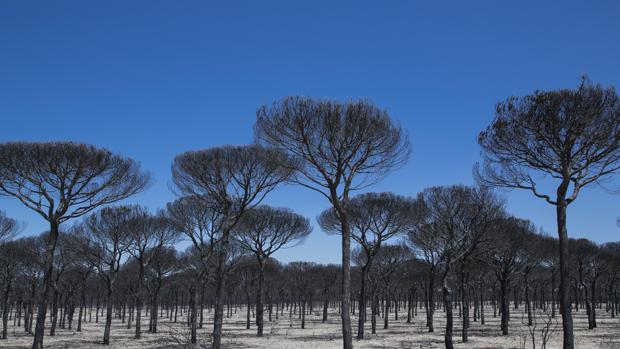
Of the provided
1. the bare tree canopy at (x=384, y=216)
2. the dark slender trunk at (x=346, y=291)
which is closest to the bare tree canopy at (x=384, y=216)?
the bare tree canopy at (x=384, y=216)

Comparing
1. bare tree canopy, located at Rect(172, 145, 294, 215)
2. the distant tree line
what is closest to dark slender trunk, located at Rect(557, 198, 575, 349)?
the distant tree line

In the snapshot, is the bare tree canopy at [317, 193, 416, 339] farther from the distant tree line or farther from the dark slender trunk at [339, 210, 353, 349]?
the dark slender trunk at [339, 210, 353, 349]

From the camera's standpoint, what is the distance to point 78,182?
22391mm

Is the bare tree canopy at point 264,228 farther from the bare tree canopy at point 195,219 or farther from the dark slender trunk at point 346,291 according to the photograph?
the dark slender trunk at point 346,291

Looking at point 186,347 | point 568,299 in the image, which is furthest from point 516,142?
point 186,347

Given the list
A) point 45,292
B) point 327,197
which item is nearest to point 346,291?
point 327,197

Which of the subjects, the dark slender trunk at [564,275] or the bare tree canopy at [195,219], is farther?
the bare tree canopy at [195,219]

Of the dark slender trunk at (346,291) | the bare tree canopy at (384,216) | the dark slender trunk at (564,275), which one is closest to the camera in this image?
the dark slender trunk at (564,275)

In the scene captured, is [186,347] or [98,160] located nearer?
[186,347]

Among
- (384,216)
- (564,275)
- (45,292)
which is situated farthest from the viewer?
(384,216)

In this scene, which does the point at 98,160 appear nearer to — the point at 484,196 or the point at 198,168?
the point at 198,168

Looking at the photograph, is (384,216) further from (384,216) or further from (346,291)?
(346,291)

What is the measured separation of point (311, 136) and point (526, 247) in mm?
23699

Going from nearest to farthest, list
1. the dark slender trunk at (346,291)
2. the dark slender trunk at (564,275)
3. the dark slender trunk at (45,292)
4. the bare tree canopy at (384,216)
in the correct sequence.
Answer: the dark slender trunk at (564,275), the dark slender trunk at (346,291), the dark slender trunk at (45,292), the bare tree canopy at (384,216)
